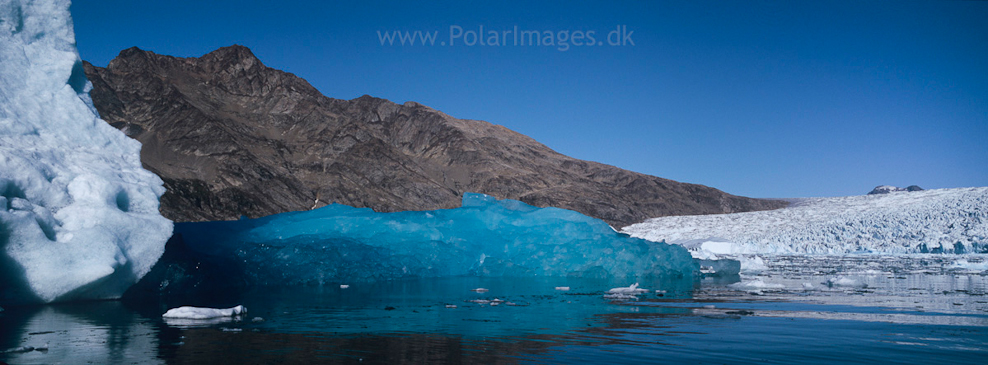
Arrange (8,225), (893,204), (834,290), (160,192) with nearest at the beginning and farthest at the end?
1. (8,225)
2. (160,192)
3. (834,290)
4. (893,204)

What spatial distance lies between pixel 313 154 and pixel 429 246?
9634cm

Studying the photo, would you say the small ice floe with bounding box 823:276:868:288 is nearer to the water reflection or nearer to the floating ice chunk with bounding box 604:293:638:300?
the floating ice chunk with bounding box 604:293:638:300

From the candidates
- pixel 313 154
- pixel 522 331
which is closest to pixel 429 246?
pixel 522 331

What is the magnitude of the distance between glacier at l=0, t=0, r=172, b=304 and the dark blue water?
56 centimetres

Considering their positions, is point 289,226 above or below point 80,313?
above

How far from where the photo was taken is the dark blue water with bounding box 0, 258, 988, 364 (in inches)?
228

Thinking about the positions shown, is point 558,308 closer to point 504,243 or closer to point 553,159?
point 504,243

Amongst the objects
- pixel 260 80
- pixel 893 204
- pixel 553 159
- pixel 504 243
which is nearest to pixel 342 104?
pixel 260 80

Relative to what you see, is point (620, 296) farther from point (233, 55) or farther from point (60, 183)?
point (233, 55)

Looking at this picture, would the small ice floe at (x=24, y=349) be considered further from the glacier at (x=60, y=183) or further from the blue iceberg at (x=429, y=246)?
the blue iceberg at (x=429, y=246)

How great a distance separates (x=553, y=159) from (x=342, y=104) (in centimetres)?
4768

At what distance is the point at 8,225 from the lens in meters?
8.95

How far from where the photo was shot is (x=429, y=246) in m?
20.7

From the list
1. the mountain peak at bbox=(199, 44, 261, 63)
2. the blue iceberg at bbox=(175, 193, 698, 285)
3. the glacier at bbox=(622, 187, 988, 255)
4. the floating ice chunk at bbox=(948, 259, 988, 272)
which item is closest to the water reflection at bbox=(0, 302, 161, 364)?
the blue iceberg at bbox=(175, 193, 698, 285)
